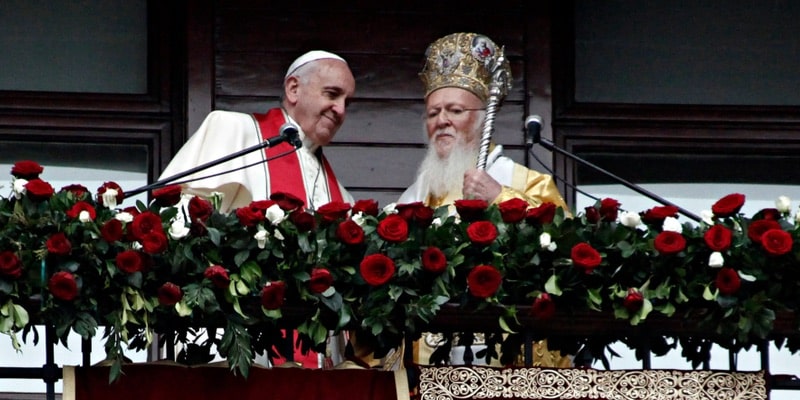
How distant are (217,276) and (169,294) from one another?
168 millimetres

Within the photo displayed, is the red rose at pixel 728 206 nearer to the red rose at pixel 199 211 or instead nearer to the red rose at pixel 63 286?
the red rose at pixel 199 211

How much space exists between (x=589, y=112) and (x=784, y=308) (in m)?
2.84

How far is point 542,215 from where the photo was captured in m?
8.32

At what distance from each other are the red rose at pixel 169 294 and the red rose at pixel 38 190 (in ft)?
1.66

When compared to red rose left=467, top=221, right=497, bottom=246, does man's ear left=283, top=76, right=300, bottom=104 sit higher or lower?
higher

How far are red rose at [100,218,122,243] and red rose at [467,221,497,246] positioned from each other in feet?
3.83

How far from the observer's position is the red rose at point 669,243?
823cm

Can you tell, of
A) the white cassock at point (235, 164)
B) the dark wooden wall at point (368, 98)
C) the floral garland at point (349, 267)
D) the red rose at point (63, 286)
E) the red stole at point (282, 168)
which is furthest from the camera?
the dark wooden wall at point (368, 98)

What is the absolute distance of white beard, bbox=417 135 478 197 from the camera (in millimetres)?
10055

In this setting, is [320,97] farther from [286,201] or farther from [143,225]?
[143,225]

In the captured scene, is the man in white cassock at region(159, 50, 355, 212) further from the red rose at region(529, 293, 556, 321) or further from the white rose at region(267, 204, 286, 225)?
the red rose at region(529, 293, 556, 321)

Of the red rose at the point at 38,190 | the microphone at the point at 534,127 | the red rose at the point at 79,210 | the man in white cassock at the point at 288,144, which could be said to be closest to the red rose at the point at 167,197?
the red rose at the point at 79,210

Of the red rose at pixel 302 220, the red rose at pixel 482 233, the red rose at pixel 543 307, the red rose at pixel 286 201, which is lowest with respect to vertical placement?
the red rose at pixel 543 307

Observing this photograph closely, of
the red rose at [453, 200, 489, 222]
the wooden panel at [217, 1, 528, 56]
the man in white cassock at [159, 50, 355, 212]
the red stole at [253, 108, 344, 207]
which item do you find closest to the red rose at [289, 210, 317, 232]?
the red rose at [453, 200, 489, 222]
